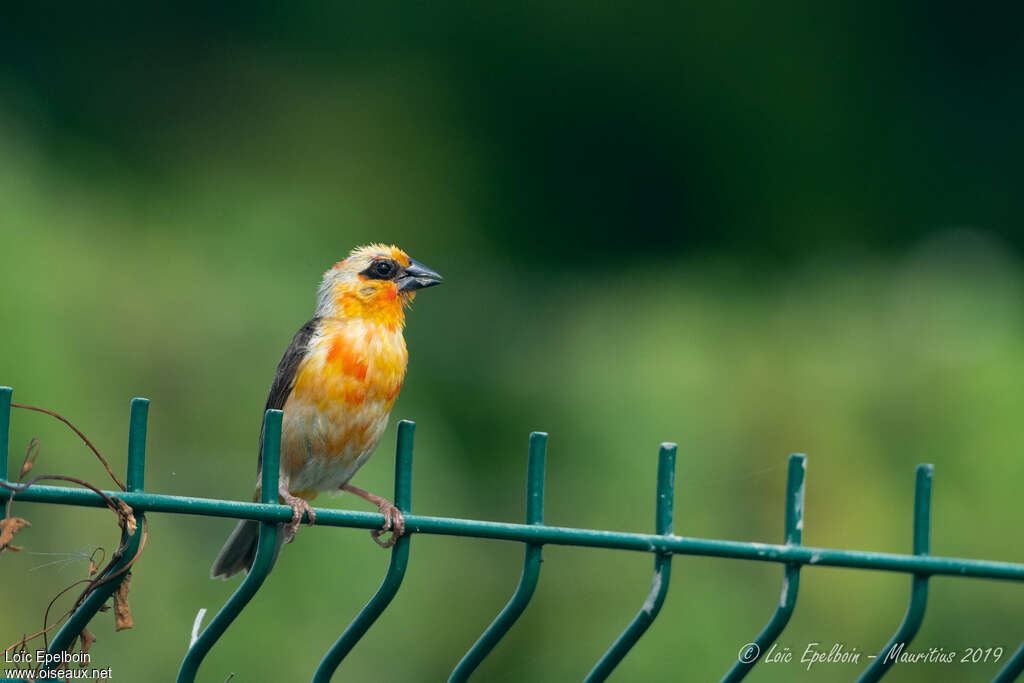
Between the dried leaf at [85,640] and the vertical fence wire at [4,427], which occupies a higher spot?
the vertical fence wire at [4,427]

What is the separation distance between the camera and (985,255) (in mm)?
8195

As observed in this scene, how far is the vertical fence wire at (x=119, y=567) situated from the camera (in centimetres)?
213

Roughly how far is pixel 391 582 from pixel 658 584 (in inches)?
22.0

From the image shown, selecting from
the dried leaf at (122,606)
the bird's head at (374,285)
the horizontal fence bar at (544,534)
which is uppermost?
the bird's head at (374,285)

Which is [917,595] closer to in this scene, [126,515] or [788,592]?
[788,592]

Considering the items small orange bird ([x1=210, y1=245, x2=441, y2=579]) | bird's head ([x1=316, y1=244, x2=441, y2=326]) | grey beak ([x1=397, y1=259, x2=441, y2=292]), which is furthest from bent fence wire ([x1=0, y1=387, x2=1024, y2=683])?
grey beak ([x1=397, y1=259, x2=441, y2=292])

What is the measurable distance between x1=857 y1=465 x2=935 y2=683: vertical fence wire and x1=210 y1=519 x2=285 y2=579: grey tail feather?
231 centimetres

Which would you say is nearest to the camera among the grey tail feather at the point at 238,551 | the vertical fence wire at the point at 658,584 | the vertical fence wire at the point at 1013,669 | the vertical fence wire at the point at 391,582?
the vertical fence wire at the point at 391,582

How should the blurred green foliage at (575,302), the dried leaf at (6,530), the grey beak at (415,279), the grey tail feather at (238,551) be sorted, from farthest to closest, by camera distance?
the blurred green foliage at (575,302)
the grey beak at (415,279)
the grey tail feather at (238,551)
the dried leaf at (6,530)

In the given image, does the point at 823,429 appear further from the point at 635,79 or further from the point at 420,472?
the point at 635,79

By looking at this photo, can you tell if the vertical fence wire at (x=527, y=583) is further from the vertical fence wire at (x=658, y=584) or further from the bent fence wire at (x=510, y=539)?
the vertical fence wire at (x=658, y=584)

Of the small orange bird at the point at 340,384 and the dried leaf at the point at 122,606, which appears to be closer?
the dried leaf at the point at 122,606

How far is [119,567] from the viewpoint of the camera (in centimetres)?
217

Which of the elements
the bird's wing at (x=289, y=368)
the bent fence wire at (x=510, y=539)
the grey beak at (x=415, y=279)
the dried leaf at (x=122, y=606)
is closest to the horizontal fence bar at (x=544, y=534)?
the bent fence wire at (x=510, y=539)
